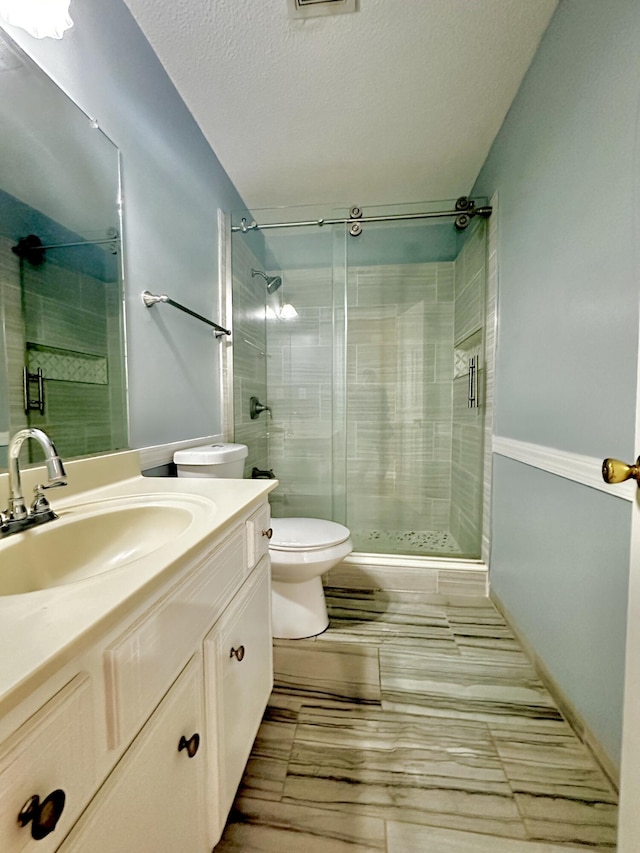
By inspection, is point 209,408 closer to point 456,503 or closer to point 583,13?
point 456,503

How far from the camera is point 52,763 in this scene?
330mm

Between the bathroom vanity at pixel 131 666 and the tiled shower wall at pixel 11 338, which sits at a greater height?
the tiled shower wall at pixel 11 338

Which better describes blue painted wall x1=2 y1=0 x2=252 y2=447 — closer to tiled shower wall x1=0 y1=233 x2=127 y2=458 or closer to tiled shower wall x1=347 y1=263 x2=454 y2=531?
tiled shower wall x1=0 y1=233 x2=127 y2=458

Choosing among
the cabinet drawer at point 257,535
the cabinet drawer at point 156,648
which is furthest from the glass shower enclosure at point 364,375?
the cabinet drawer at point 156,648

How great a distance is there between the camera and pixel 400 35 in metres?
1.22

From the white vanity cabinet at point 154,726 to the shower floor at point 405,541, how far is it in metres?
1.29

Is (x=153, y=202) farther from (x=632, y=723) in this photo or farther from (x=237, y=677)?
(x=632, y=723)

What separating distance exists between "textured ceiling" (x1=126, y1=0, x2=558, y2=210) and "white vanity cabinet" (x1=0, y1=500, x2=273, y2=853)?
5.68 ft

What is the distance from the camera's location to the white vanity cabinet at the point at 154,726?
326mm

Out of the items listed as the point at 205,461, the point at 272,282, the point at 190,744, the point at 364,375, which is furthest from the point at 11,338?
the point at 364,375

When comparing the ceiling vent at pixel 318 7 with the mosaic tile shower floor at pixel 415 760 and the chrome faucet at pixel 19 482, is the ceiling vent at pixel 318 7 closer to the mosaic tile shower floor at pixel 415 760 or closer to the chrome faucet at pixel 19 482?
the chrome faucet at pixel 19 482

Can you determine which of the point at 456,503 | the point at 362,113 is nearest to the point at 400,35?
the point at 362,113

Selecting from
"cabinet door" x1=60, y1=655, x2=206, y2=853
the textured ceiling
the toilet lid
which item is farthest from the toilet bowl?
the textured ceiling

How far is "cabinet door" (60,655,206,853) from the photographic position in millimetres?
401
